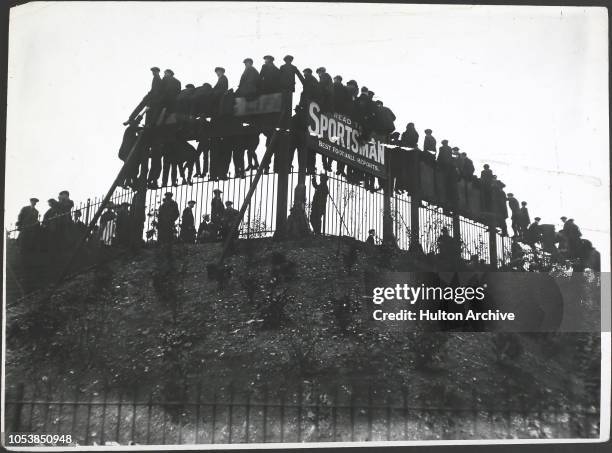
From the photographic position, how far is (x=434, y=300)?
7203 millimetres

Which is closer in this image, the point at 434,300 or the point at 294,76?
the point at 434,300

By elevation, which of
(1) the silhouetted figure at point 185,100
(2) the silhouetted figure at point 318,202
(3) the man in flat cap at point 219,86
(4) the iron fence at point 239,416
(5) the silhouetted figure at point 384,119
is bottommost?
(4) the iron fence at point 239,416

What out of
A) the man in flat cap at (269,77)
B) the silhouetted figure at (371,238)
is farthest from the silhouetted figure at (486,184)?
the man in flat cap at (269,77)

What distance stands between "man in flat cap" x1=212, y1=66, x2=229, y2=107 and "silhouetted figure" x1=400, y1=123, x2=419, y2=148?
245 centimetres

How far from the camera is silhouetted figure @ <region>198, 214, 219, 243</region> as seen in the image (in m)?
7.63

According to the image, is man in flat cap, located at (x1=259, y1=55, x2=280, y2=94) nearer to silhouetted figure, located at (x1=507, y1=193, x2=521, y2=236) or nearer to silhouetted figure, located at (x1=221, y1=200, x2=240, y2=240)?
silhouetted figure, located at (x1=221, y1=200, x2=240, y2=240)

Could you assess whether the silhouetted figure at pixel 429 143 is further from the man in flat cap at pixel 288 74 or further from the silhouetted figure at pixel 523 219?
the man in flat cap at pixel 288 74

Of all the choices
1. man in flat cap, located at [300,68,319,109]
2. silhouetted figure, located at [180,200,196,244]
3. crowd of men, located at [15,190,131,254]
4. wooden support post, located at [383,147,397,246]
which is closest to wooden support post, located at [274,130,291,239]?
man in flat cap, located at [300,68,319,109]

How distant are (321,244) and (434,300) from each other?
1.61 meters

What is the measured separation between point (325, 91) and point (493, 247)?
119 inches

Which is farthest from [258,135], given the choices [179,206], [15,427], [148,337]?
[15,427]

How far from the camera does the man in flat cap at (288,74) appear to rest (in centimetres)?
764

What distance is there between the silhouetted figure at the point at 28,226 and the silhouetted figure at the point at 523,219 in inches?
239

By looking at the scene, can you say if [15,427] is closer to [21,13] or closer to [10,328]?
[10,328]
